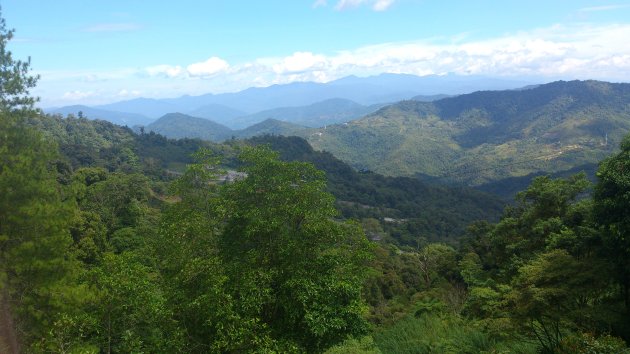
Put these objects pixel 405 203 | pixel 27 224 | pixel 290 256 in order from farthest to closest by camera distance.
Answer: pixel 405 203, pixel 290 256, pixel 27 224

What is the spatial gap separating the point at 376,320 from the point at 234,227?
45.8 ft

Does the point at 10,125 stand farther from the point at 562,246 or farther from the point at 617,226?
the point at 562,246

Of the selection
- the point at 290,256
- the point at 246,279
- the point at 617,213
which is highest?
the point at 617,213

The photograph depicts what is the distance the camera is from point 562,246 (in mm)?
18062

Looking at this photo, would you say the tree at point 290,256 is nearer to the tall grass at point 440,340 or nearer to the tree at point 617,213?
the tall grass at point 440,340

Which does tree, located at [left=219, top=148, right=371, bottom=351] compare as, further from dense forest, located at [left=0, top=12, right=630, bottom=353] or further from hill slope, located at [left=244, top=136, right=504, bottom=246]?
hill slope, located at [left=244, top=136, right=504, bottom=246]

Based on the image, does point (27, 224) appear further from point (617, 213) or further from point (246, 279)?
point (617, 213)

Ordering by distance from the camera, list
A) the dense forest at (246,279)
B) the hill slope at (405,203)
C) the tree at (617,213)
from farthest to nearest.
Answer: the hill slope at (405,203) → the tree at (617,213) → the dense forest at (246,279)

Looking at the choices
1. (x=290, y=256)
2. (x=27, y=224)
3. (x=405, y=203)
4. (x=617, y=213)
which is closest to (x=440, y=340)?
(x=290, y=256)

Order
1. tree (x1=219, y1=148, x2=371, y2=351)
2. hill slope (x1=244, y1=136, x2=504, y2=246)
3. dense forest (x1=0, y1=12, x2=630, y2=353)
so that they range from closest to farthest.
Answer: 1. dense forest (x1=0, y1=12, x2=630, y2=353)
2. tree (x1=219, y1=148, x2=371, y2=351)
3. hill slope (x1=244, y1=136, x2=504, y2=246)

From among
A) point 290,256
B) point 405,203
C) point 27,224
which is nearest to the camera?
point 27,224

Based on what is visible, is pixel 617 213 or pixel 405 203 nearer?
pixel 617 213

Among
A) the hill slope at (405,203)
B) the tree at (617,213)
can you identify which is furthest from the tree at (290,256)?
the hill slope at (405,203)

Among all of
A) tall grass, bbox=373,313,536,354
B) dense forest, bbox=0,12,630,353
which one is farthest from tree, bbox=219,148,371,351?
tall grass, bbox=373,313,536,354
